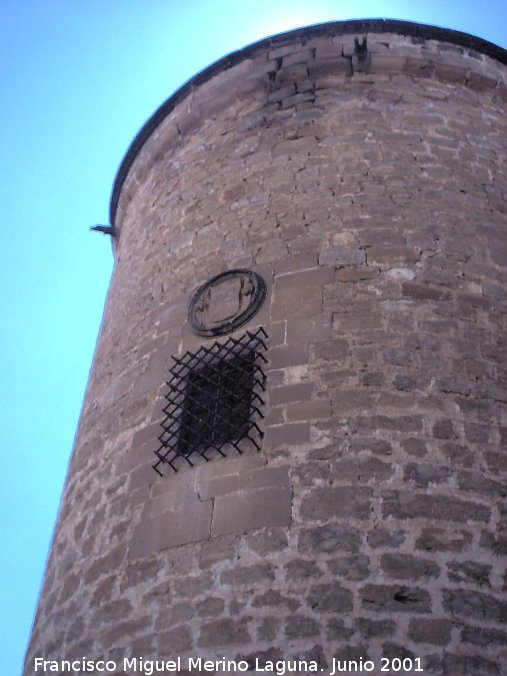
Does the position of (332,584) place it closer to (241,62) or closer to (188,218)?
(188,218)

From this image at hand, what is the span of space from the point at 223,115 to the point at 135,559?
13.2 feet

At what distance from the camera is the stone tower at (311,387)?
3.47 meters

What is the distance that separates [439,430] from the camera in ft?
12.9

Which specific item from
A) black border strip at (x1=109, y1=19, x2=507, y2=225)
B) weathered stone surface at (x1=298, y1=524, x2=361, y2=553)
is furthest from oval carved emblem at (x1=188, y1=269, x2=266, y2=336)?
black border strip at (x1=109, y1=19, x2=507, y2=225)

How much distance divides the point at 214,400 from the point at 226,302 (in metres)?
0.74

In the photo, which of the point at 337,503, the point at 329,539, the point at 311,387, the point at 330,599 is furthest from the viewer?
the point at 311,387

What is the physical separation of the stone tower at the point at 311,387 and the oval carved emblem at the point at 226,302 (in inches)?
0.6

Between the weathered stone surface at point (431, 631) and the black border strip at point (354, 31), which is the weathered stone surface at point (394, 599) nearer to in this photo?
the weathered stone surface at point (431, 631)

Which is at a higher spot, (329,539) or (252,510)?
(252,510)

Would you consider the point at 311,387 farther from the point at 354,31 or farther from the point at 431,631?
the point at 354,31

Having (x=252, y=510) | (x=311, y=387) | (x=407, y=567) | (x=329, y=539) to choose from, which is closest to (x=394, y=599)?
(x=407, y=567)

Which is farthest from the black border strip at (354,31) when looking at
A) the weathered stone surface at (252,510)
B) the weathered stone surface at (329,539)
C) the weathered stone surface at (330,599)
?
the weathered stone surface at (330,599)

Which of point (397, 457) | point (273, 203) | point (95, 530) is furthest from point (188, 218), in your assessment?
point (397, 457)

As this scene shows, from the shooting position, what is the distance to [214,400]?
4.48 metres
